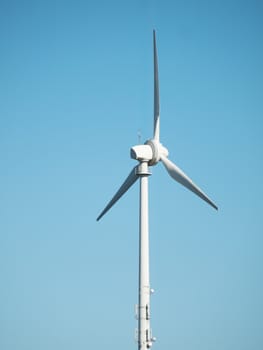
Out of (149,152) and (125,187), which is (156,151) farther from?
(125,187)

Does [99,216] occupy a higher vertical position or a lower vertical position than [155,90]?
lower

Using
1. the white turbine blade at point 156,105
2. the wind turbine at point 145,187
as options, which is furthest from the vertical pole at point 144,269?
the white turbine blade at point 156,105

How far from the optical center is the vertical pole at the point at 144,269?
72188mm

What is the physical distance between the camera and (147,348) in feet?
236

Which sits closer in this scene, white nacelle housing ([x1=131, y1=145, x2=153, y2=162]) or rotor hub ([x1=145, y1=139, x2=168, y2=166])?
white nacelle housing ([x1=131, y1=145, x2=153, y2=162])

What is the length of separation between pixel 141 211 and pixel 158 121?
33.9 ft

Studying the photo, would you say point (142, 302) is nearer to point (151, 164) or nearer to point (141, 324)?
point (141, 324)

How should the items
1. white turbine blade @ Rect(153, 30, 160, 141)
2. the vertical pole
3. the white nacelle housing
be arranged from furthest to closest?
white turbine blade @ Rect(153, 30, 160, 141), the white nacelle housing, the vertical pole

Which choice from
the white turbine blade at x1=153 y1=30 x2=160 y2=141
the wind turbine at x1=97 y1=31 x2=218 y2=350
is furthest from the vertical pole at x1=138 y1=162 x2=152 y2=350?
the white turbine blade at x1=153 y1=30 x2=160 y2=141

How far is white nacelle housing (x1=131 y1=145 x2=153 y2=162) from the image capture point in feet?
252

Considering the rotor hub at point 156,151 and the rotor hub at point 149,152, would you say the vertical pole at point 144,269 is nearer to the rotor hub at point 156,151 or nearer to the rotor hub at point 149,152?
the rotor hub at point 149,152

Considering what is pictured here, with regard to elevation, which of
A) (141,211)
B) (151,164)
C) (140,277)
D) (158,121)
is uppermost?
(158,121)

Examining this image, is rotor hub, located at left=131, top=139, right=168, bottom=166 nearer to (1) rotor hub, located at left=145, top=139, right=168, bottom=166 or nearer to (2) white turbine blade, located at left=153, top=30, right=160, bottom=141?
(1) rotor hub, located at left=145, top=139, right=168, bottom=166

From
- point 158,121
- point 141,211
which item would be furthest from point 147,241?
point 158,121
